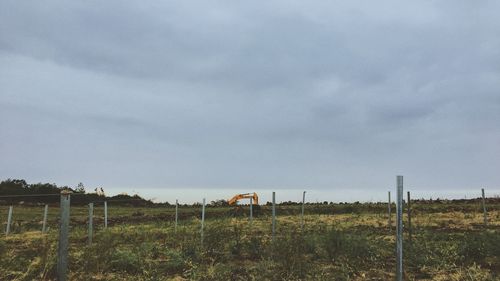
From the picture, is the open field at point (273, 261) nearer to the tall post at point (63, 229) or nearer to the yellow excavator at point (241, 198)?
the tall post at point (63, 229)

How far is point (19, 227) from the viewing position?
21.5m

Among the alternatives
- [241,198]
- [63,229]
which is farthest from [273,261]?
[241,198]

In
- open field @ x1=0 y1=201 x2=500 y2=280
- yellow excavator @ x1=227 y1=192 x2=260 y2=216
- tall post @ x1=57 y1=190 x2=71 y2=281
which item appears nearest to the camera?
tall post @ x1=57 y1=190 x2=71 y2=281

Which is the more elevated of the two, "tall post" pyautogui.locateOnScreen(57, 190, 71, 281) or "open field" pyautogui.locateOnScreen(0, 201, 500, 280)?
"tall post" pyautogui.locateOnScreen(57, 190, 71, 281)

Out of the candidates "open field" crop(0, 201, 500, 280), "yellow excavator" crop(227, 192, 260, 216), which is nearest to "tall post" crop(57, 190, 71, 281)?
"open field" crop(0, 201, 500, 280)

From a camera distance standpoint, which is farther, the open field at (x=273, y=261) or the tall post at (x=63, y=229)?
the open field at (x=273, y=261)

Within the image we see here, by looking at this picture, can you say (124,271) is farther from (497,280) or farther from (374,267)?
(497,280)

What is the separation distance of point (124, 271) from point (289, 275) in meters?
3.48

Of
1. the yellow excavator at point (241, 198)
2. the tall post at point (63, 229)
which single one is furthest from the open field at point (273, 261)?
the yellow excavator at point (241, 198)

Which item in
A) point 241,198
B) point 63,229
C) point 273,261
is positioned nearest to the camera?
point 63,229

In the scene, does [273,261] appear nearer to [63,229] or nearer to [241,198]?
[63,229]

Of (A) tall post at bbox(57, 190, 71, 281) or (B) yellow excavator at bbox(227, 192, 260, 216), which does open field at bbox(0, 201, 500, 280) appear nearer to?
(A) tall post at bbox(57, 190, 71, 281)

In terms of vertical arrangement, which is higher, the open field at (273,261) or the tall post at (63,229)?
the tall post at (63,229)

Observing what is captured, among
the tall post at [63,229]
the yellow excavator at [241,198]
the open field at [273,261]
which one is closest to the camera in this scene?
the tall post at [63,229]
